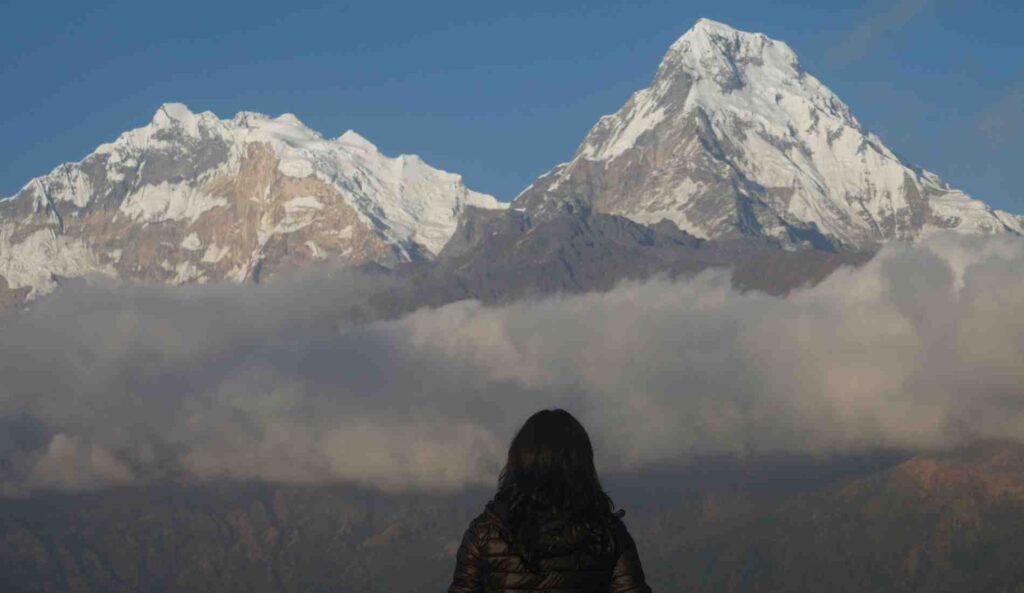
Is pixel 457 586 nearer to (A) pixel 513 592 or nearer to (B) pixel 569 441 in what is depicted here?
(A) pixel 513 592

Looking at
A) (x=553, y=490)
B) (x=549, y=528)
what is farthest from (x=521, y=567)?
(x=553, y=490)

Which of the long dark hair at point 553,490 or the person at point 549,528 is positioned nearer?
the person at point 549,528

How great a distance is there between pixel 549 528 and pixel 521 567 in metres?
0.52

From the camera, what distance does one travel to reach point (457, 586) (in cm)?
1703

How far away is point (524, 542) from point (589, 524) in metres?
0.64

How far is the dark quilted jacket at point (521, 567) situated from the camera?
17.2m

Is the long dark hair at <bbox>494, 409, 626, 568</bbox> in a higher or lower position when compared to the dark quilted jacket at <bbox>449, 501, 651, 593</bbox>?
higher

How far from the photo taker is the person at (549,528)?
17219 mm

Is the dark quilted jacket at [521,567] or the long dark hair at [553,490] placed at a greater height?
the long dark hair at [553,490]

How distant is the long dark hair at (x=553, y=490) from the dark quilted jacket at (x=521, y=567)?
92mm

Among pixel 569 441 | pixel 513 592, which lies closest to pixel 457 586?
pixel 513 592

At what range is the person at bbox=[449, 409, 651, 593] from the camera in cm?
1722

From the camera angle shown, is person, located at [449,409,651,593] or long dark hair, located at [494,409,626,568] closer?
person, located at [449,409,651,593]

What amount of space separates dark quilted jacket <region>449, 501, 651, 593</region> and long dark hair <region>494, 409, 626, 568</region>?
92 mm
